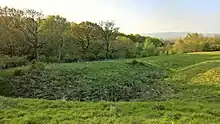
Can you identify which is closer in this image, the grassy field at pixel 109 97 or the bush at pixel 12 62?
the grassy field at pixel 109 97

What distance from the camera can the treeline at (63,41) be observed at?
5419 cm

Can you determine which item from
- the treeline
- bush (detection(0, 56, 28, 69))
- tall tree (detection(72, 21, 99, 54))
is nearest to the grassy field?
bush (detection(0, 56, 28, 69))

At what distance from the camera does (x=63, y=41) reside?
2486 inches

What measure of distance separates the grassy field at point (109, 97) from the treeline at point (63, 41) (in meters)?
21.4

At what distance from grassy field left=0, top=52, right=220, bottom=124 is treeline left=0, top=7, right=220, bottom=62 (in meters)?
21.4

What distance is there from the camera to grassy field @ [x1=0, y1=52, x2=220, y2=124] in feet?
36.3

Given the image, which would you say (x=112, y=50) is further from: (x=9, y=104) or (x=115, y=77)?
(x=9, y=104)

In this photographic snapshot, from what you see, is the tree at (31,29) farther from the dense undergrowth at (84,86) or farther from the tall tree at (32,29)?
the dense undergrowth at (84,86)

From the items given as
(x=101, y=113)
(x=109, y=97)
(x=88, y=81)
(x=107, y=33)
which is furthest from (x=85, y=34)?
(x=101, y=113)

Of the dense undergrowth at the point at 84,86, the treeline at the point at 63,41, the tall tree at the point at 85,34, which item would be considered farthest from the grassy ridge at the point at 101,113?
the tall tree at the point at 85,34

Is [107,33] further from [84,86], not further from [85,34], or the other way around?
[84,86]

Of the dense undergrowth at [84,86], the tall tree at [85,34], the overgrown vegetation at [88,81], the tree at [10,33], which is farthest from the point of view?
the tall tree at [85,34]

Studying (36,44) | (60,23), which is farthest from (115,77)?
(60,23)

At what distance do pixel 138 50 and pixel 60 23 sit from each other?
84.2 ft
